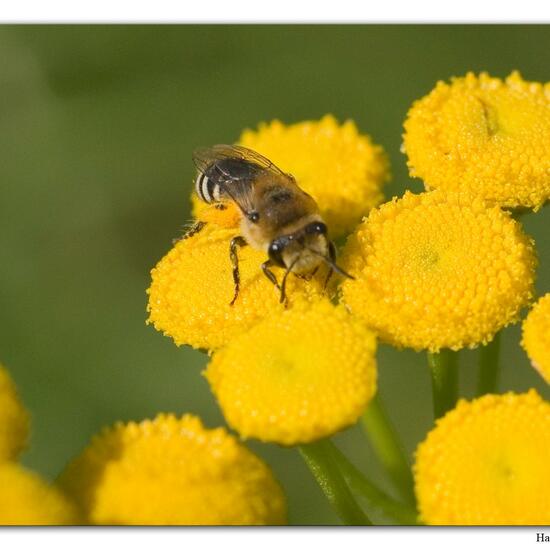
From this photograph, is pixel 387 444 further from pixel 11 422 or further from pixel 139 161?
pixel 139 161

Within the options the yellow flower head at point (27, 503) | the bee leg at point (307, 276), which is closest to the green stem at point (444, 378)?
the bee leg at point (307, 276)

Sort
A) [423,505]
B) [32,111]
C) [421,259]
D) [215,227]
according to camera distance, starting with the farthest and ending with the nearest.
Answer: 1. [32,111]
2. [215,227]
3. [421,259]
4. [423,505]

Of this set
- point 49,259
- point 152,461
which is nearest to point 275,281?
point 152,461

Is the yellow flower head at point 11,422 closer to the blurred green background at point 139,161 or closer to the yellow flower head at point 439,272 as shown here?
the yellow flower head at point 439,272

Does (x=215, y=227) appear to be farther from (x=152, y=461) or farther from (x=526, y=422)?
(x=526, y=422)

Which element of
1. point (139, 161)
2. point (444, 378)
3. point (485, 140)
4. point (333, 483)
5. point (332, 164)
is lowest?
point (333, 483)
